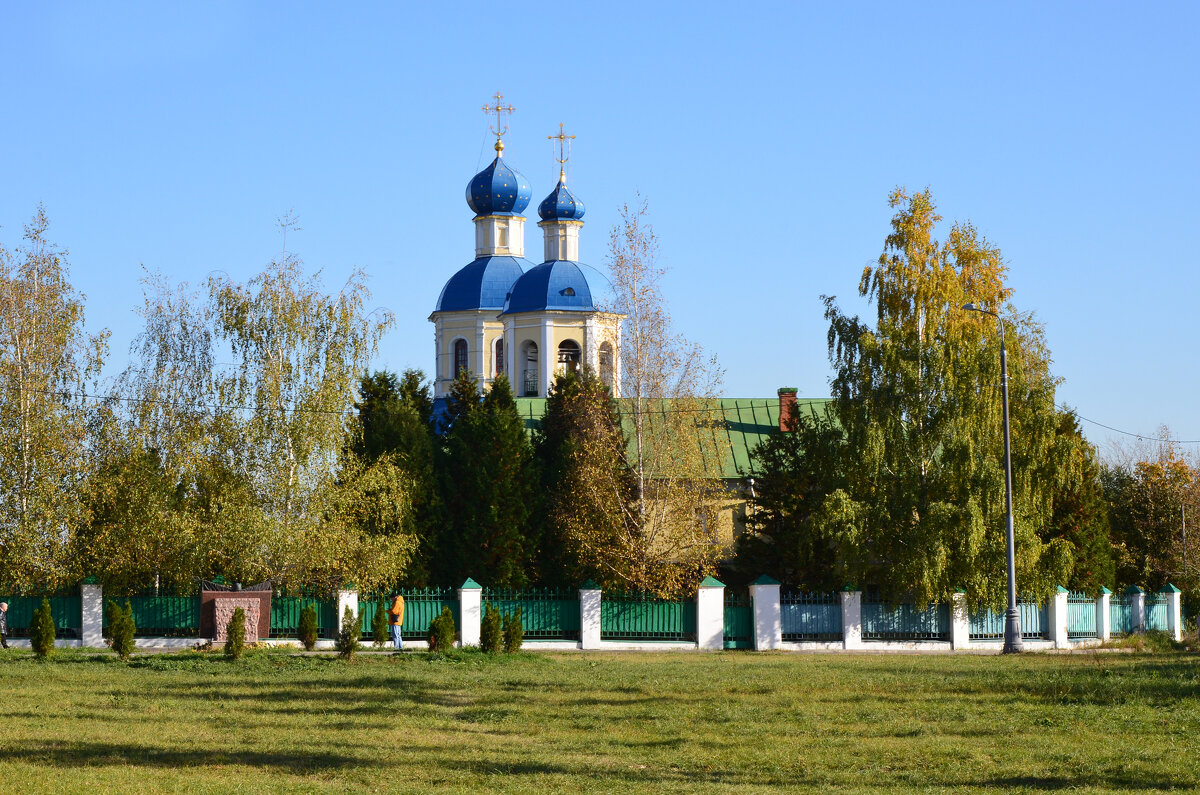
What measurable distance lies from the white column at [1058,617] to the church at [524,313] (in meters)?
11.6

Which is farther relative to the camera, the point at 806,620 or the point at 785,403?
the point at 785,403

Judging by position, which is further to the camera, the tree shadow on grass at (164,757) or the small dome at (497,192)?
the small dome at (497,192)

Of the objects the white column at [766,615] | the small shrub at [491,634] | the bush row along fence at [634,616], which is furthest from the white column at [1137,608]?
the small shrub at [491,634]

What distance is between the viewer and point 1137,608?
36.8 m

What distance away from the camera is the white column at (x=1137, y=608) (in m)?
36.7

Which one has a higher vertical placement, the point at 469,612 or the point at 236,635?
the point at 236,635

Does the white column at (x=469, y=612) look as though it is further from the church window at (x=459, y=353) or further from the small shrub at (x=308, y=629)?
the church window at (x=459, y=353)

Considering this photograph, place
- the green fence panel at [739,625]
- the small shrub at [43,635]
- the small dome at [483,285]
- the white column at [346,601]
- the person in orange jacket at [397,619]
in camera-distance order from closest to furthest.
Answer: the small shrub at [43,635], the person in orange jacket at [397,619], the white column at [346,601], the green fence panel at [739,625], the small dome at [483,285]

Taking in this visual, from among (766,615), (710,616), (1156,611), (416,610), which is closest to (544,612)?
(416,610)

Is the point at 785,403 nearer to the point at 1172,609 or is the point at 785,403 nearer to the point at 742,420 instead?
the point at 742,420

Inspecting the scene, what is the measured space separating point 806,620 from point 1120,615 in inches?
393

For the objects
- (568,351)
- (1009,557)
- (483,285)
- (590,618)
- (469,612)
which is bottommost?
(590,618)

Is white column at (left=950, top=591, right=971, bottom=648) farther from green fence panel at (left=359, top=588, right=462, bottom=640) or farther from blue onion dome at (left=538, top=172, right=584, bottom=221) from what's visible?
blue onion dome at (left=538, top=172, right=584, bottom=221)

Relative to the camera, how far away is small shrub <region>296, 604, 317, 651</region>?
27.6m
